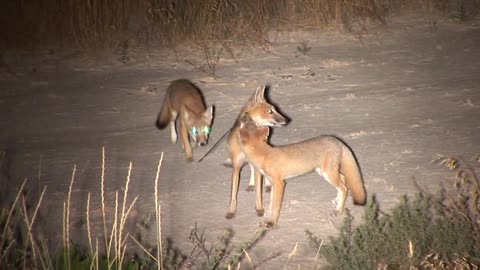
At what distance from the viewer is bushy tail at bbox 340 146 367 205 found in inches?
258

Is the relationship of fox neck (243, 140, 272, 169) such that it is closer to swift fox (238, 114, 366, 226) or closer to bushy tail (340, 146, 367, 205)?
swift fox (238, 114, 366, 226)

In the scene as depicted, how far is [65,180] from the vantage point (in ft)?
25.7

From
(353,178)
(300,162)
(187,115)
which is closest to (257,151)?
(300,162)

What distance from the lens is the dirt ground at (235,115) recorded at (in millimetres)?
6730

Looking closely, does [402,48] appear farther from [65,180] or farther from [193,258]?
[193,258]

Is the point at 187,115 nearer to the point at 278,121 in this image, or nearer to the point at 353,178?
the point at 278,121

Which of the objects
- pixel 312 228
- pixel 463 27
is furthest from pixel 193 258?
pixel 463 27

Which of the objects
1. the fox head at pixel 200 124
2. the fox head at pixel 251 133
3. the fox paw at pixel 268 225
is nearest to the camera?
the fox paw at pixel 268 225

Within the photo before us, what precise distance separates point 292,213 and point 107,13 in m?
9.11

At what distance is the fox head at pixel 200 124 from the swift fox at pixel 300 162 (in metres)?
1.86

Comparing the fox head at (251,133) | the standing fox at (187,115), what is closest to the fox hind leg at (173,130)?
the standing fox at (187,115)

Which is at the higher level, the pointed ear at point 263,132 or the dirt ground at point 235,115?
the pointed ear at point 263,132

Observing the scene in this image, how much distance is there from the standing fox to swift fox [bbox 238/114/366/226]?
187 cm

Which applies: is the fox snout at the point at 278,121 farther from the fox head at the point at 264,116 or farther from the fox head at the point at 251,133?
the fox head at the point at 251,133
